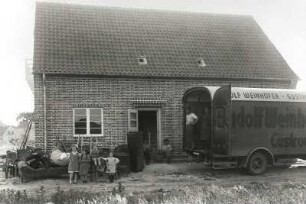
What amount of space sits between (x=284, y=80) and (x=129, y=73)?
289 inches

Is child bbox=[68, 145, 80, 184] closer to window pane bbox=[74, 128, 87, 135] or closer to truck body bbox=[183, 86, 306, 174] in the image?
window pane bbox=[74, 128, 87, 135]

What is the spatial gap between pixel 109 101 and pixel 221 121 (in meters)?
5.54

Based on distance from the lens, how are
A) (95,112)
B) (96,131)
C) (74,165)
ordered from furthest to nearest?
(95,112), (96,131), (74,165)

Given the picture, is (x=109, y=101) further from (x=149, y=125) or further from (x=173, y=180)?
(x=173, y=180)

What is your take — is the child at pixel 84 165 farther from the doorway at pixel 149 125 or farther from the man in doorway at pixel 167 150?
the doorway at pixel 149 125

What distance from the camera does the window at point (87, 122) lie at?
18.9m

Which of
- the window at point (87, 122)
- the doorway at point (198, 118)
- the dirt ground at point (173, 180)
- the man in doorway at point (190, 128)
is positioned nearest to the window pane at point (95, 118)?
the window at point (87, 122)

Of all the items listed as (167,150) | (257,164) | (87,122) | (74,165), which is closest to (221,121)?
(257,164)

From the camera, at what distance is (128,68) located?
19656 millimetres

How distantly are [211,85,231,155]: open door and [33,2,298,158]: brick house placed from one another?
3.56 metres

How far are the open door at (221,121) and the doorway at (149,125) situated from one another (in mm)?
5922

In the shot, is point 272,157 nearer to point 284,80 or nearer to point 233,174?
point 233,174

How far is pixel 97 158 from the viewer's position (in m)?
15.1

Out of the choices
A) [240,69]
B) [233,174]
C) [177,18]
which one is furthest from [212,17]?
[233,174]
